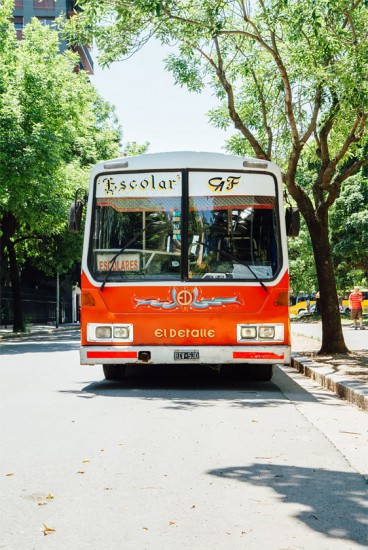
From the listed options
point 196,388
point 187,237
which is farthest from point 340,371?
point 187,237

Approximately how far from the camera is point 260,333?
10.9 meters

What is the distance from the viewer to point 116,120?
172 feet

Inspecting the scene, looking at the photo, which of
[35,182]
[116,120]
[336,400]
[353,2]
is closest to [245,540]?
[336,400]

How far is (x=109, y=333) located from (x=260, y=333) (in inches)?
82.3

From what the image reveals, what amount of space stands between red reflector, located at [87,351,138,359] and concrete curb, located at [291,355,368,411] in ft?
9.45

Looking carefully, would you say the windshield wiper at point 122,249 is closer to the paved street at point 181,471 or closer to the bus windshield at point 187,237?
the bus windshield at point 187,237

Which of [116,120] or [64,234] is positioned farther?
[116,120]

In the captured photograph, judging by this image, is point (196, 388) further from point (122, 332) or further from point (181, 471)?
point (181, 471)

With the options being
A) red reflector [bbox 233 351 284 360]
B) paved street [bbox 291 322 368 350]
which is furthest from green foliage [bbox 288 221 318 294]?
red reflector [bbox 233 351 284 360]

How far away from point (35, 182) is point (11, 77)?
11.9 feet

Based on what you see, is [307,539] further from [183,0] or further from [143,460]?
[183,0]

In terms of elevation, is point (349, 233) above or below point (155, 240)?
above

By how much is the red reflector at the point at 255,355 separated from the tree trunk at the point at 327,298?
20.0 ft

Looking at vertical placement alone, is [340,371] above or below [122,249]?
below
